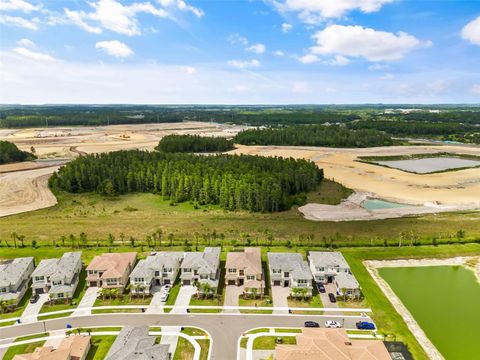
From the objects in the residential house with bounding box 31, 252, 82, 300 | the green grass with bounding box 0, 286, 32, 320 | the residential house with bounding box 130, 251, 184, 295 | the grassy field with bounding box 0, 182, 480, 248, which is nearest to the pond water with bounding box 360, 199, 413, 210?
the grassy field with bounding box 0, 182, 480, 248

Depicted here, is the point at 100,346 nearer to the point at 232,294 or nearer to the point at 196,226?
the point at 232,294

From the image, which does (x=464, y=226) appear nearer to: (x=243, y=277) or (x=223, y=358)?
(x=243, y=277)

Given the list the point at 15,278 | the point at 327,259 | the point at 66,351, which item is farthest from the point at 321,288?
the point at 15,278

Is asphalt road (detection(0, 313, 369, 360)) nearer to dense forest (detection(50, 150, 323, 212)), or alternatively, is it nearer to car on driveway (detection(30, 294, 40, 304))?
car on driveway (detection(30, 294, 40, 304))

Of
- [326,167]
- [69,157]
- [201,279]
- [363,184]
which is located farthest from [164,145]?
[201,279]

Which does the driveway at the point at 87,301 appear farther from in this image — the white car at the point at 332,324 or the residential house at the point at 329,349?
the white car at the point at 332,324

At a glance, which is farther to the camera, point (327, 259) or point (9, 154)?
point (9, 154)

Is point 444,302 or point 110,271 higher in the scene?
point 110,271
